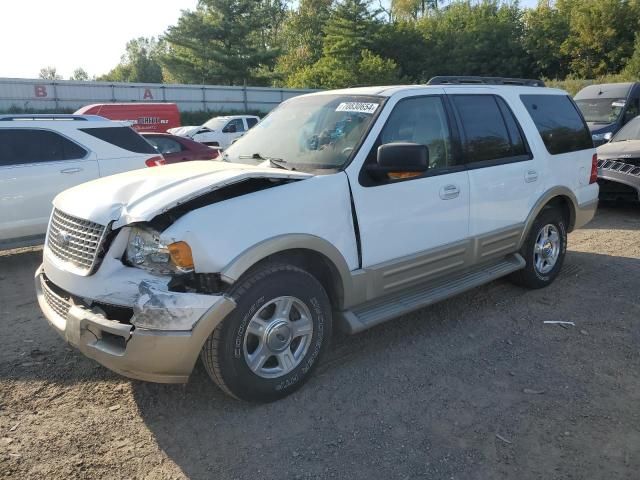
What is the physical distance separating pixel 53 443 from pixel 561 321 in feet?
12.7

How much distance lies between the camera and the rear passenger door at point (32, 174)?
641 cm

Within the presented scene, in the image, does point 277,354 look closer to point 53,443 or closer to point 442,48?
point 53,443

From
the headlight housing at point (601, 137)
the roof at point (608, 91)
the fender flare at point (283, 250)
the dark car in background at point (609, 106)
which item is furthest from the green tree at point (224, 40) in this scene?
the fender flare at point (283, 250)

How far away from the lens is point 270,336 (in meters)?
3.24

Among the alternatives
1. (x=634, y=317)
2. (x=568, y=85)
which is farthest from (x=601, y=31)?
(x=634, y=317)

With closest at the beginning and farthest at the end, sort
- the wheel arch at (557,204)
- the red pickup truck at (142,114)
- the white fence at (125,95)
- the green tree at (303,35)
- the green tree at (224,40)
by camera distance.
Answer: the wheel arch at (557,204) → the red pickup truck at (142,114) → the white fence at (125,95) → the green tree at (224,40) → the green tree at (303,35)

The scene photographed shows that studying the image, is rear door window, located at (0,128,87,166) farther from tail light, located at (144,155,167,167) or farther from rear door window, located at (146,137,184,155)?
rear door window, located at (146,137,184,155)

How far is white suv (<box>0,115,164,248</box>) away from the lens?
643 centimetres

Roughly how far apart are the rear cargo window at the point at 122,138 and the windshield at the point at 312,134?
136 inches

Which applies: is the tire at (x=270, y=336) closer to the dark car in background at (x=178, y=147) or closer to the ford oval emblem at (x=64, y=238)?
the ford oval emblem at (x=64, y=238)

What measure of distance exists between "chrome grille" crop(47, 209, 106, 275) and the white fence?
2925 centimetres

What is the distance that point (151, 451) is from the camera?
2939 millimetres

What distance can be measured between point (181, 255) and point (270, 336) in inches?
29.0

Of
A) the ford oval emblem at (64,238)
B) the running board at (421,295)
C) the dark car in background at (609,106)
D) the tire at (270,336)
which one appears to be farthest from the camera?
the dark car in background at (609,106)
